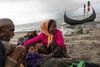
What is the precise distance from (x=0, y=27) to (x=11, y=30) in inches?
4.7

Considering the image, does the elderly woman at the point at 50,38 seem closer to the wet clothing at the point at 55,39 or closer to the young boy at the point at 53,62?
the wet clothing at the point at 55,39

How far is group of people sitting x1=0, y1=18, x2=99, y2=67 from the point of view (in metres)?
0.84

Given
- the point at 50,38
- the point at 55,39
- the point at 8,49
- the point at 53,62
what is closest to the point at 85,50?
the point at 55,39

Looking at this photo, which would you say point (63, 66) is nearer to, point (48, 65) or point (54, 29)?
point (48, 65)

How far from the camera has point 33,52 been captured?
1.58 metres

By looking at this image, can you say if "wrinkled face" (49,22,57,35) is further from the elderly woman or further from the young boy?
the young boy

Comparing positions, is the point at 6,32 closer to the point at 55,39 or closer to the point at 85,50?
the point at 55,39

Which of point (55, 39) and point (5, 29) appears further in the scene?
point (55, 39)

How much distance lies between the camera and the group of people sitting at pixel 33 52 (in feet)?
2.77

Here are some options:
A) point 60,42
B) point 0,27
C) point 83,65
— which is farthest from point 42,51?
point 0,27

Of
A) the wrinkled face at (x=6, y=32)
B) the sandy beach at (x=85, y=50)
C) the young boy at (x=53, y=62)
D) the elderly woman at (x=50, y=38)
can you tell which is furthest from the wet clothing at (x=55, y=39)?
the wrinkled face at (x=6, y=32)

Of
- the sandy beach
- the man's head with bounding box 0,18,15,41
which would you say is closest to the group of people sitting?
the man's head with bounding box 0,18,15,41

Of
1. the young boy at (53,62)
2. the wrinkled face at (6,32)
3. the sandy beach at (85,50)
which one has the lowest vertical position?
the sandy beach at (85,50)

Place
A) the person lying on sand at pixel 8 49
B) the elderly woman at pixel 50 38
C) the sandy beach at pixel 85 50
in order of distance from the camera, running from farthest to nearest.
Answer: the sandy beach at pixel 85 50
the elderly woman at pixel 50 38
the person lying on sand at pixel 8 49
